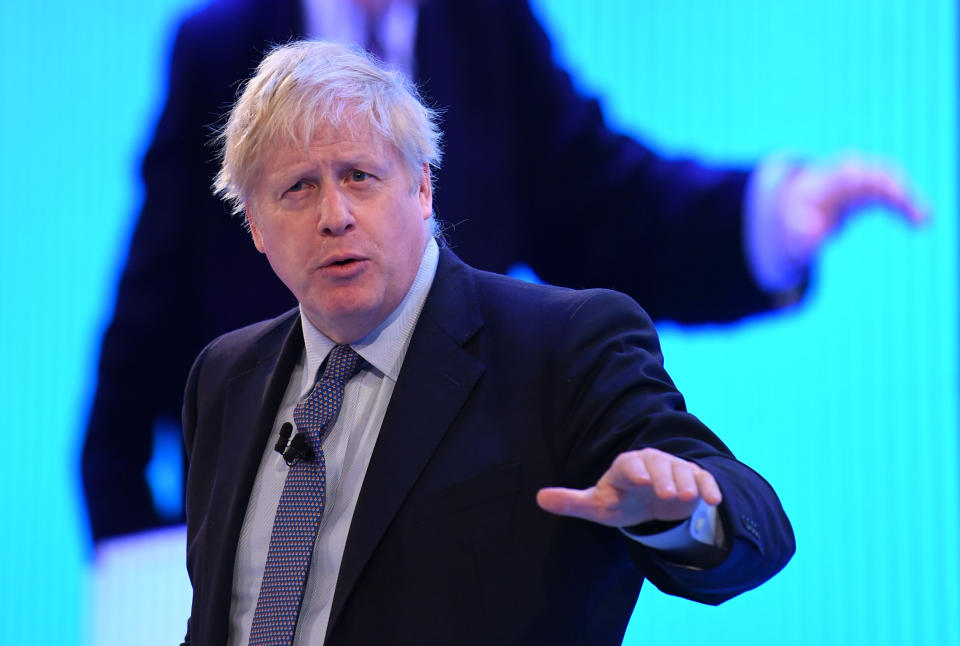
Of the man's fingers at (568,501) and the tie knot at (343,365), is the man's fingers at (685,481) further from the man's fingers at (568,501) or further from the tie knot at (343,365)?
the tie knot at (343,365)

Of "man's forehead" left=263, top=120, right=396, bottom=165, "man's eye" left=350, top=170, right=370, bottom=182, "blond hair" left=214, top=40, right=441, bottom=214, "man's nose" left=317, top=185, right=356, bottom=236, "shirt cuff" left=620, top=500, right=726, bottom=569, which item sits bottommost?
"shirt cuff" left=620, top=500, right=726, bottom=569

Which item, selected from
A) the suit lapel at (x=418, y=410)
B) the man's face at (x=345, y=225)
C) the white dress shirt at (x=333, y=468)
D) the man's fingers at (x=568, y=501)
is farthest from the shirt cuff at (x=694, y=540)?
the man's face at (x=345, y=225)

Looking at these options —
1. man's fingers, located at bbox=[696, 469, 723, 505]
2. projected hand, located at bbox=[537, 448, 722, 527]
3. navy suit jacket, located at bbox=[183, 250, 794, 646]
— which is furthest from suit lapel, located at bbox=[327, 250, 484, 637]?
man's fingers, located at bbox=[696, 469, 723, 505]

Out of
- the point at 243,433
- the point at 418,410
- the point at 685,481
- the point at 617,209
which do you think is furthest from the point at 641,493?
the point at 617,209

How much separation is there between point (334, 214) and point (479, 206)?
5.06 feet

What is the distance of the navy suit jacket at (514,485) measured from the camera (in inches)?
50.9

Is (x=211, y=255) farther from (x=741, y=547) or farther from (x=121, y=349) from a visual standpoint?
(x=741, y=547)

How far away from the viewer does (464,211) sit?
3.00m

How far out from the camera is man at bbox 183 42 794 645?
1317mm

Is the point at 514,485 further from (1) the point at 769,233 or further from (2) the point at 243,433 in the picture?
(1) the point at 769,233

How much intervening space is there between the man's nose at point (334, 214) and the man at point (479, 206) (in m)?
1.47

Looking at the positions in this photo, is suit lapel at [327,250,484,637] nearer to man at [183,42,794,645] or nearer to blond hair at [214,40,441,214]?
man at [183,42,794,645]

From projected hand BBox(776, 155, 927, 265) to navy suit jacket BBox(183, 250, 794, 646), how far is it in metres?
1.29

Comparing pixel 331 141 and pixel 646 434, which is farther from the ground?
pixel 331 141
